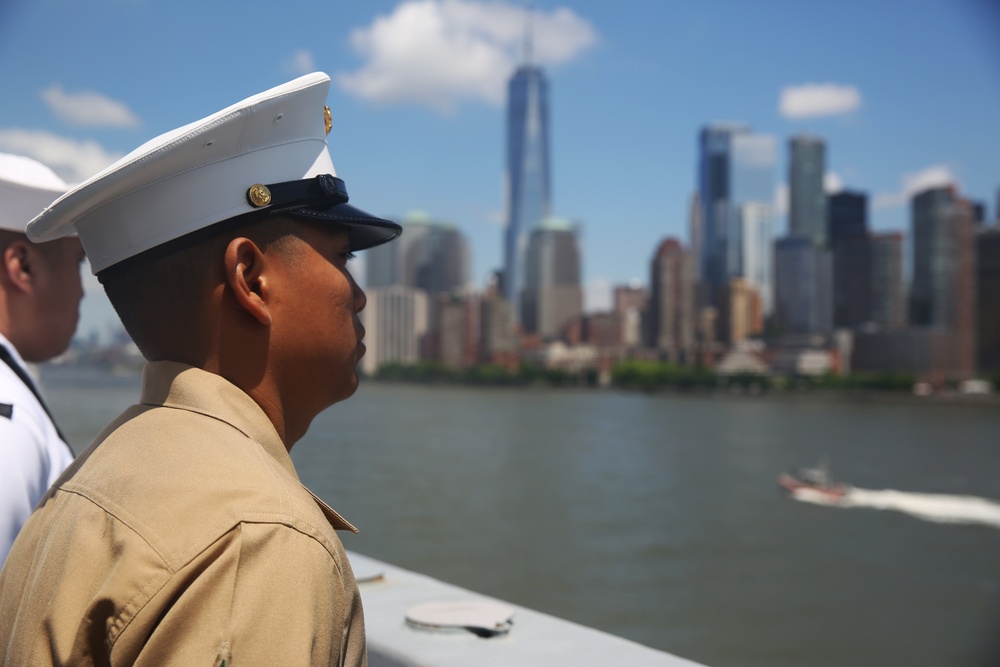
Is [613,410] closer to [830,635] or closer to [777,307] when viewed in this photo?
[830,635]

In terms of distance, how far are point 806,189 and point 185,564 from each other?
5996 inches

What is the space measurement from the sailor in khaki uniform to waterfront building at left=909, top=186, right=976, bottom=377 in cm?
9171

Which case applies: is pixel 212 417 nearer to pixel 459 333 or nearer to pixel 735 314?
pixel 459 333

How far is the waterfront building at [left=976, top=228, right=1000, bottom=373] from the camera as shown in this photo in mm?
85125

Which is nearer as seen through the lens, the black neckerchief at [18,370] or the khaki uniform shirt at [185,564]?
the khaki uniform shirt at [185,564]

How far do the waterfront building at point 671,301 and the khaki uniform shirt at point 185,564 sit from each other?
101 metres

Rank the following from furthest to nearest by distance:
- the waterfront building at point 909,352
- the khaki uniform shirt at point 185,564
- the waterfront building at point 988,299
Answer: the waterfront building at point 988,299 → the waterfront building at point 909,352 → the khaki uniform shirt at point 185,564

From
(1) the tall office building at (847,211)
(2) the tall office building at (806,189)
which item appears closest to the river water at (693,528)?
(1) the tall office building at (847,211)

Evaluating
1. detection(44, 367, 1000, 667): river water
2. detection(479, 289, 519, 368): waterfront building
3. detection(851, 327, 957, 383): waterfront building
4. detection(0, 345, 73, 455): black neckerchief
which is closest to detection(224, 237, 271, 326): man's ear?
detection(0, 345, 73, 455): black neckerchief

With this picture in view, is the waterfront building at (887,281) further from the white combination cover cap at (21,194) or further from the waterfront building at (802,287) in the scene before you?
the white combination cover cap at (21,194)

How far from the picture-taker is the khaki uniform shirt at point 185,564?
0.76 metres

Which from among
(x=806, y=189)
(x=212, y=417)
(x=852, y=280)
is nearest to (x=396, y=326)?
(x=852, y=280)

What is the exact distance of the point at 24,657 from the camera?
854 mm

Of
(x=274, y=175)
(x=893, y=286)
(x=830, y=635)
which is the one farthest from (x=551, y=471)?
(x=893, y=286)
